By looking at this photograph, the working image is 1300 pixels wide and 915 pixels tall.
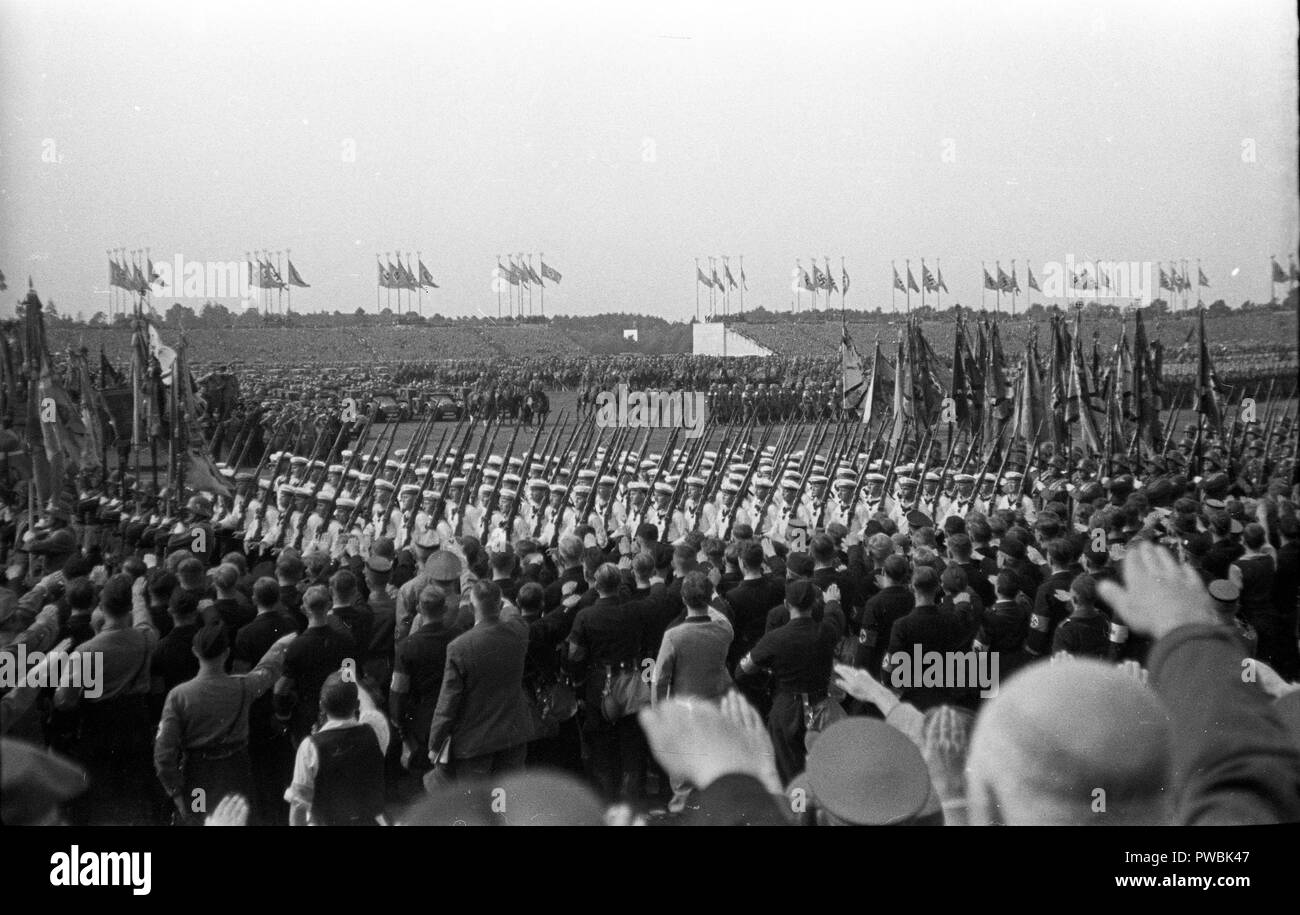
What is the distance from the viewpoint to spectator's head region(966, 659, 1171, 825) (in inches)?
272

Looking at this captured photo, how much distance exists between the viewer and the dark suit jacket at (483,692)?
6297 mm

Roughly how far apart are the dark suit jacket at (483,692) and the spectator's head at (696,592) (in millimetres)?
823

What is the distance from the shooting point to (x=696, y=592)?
6633 millimetres

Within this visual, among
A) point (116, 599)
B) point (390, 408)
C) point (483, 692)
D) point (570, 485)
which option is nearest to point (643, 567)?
point (483, 692)

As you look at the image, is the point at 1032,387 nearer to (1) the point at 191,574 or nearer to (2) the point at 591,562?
(2) the point at 591,562

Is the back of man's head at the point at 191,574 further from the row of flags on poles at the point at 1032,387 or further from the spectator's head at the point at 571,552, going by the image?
the row of flags on poles at the point at 1032,387

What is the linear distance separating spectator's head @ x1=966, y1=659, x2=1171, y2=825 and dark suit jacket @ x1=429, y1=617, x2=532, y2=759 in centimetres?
244

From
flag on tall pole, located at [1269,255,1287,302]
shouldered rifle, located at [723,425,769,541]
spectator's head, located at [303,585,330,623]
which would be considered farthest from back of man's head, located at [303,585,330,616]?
flag on tall pole, located at [1269,255,1287,302]

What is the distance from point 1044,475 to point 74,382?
244 inches

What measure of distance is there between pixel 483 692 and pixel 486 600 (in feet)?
1.46

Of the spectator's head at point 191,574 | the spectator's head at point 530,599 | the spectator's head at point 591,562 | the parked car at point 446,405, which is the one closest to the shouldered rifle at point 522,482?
the parked car at point 446,405

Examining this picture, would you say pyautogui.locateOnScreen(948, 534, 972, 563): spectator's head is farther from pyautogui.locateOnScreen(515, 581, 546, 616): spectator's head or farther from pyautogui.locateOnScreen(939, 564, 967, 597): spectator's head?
pyautogui.locateOnScreen(515, 581, 546, 616): spectator's head

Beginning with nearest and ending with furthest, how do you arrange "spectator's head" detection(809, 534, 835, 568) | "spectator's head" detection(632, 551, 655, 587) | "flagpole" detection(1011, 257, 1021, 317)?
"spectator's head" detection(632, 551, 655, 587) < "spectator's head" detection(809, 534, 835, 568) < "flagpole" detection(1011, 257, 1021, 317)
